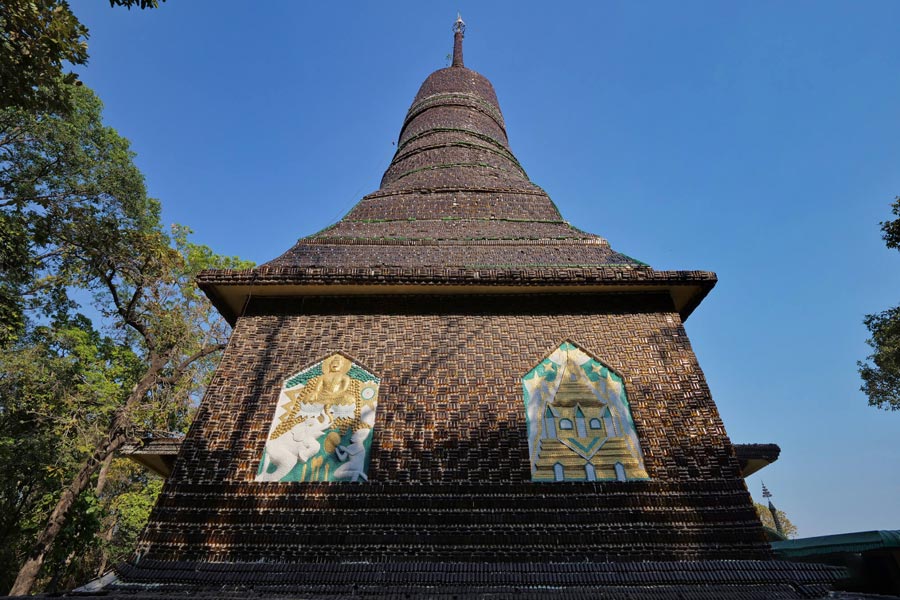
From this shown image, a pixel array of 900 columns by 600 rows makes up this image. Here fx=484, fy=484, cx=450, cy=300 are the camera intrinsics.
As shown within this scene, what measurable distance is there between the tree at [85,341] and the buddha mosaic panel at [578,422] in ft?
29.2

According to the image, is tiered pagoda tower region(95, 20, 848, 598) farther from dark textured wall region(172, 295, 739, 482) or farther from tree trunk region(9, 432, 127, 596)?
tree trunk region(9, 432, 127, 596)

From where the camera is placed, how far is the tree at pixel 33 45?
4996 mm

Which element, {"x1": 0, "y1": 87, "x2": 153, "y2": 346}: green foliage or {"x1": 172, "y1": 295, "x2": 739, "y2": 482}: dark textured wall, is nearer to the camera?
{"x1": 172, "y1": 295, "x2": 739, "y2": 482}: dark textured wall

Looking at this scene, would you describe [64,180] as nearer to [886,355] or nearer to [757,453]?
[757,453]

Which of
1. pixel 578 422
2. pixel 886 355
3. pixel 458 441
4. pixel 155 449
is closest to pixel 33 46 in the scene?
pixel 155 449

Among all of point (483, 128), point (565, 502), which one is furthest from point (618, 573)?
point (483, 128)

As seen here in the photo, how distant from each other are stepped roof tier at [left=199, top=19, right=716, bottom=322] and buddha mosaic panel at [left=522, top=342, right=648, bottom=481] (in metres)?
0.92

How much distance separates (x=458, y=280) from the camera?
4980 mm

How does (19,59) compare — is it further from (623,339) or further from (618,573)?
(618,573)

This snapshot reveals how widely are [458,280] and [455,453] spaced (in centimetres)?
174

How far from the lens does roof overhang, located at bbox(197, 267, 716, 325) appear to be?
16.2 feet

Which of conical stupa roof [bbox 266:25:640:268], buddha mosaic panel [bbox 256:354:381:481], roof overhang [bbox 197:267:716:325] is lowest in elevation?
buddha mosaic panel [bbox 256:354:381:481]

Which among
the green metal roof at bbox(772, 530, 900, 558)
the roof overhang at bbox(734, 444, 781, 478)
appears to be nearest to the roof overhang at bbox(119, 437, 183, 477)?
the roof overhang at bbox(734, 444, 781, 478)

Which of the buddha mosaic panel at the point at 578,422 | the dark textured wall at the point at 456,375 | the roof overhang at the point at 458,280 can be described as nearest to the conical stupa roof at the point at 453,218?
the roof overhang at the point at 458,280
